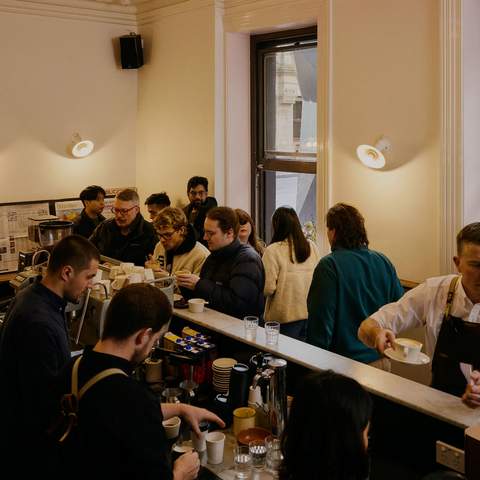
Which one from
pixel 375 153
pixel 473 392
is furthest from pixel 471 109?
pixel 473 392

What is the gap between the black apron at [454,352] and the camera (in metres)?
2.40

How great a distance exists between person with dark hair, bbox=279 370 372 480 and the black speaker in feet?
18.4

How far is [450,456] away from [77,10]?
5.59 metres

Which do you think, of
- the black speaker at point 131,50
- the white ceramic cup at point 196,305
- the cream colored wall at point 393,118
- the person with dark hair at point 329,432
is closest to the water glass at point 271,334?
the white ceramic cup at point 196,305

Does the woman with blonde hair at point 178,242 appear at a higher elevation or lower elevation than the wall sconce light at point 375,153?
lower

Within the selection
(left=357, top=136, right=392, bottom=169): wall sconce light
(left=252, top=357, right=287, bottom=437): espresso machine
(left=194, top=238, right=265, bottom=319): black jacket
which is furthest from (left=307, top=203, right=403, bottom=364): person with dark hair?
(left=357, top=136, right=392, bottom=169): wall sconce light

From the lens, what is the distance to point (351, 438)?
1.46 m

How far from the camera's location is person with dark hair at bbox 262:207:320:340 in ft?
12.9

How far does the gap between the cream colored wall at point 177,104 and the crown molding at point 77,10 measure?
0.24 meters

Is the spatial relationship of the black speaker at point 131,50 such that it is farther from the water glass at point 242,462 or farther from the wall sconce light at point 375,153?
the water glass at point 242,462

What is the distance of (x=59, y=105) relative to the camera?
247 inches

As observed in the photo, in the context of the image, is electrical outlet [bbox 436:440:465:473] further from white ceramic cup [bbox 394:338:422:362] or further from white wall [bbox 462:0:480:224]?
white wall [bbox 462:0:480:224]

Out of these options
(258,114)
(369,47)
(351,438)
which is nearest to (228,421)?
(351,438)

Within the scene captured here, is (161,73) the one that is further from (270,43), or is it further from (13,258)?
(13,258)
